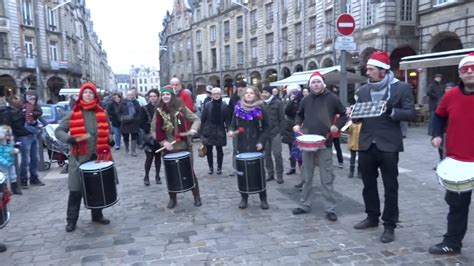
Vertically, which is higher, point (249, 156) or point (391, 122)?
point (391, 122)

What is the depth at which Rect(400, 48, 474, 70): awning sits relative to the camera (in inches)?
537

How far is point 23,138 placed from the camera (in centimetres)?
753

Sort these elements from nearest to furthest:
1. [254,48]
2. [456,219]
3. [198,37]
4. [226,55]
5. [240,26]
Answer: [456,219] → [254,48] → [240,26] → [226,55] → [198,37]

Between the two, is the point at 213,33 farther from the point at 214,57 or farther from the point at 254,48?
the point at 254,48

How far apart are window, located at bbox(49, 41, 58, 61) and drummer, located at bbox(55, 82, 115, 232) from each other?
40.7 m

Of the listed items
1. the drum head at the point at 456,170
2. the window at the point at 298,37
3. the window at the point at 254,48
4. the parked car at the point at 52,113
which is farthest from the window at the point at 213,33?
the drum head at the point at 456,170

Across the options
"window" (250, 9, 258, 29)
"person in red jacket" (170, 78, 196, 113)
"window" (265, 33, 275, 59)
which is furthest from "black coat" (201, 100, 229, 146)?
"window" (250, 9, 258, 29)

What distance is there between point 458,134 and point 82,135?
14.1 ft

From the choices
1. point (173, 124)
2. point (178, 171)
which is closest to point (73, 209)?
point (178, 171)

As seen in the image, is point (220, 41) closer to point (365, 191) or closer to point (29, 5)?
point (29, 5)

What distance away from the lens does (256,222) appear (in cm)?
508

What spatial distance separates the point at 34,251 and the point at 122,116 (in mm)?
7312

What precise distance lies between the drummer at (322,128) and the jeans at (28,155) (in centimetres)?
547

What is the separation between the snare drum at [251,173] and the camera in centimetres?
552
